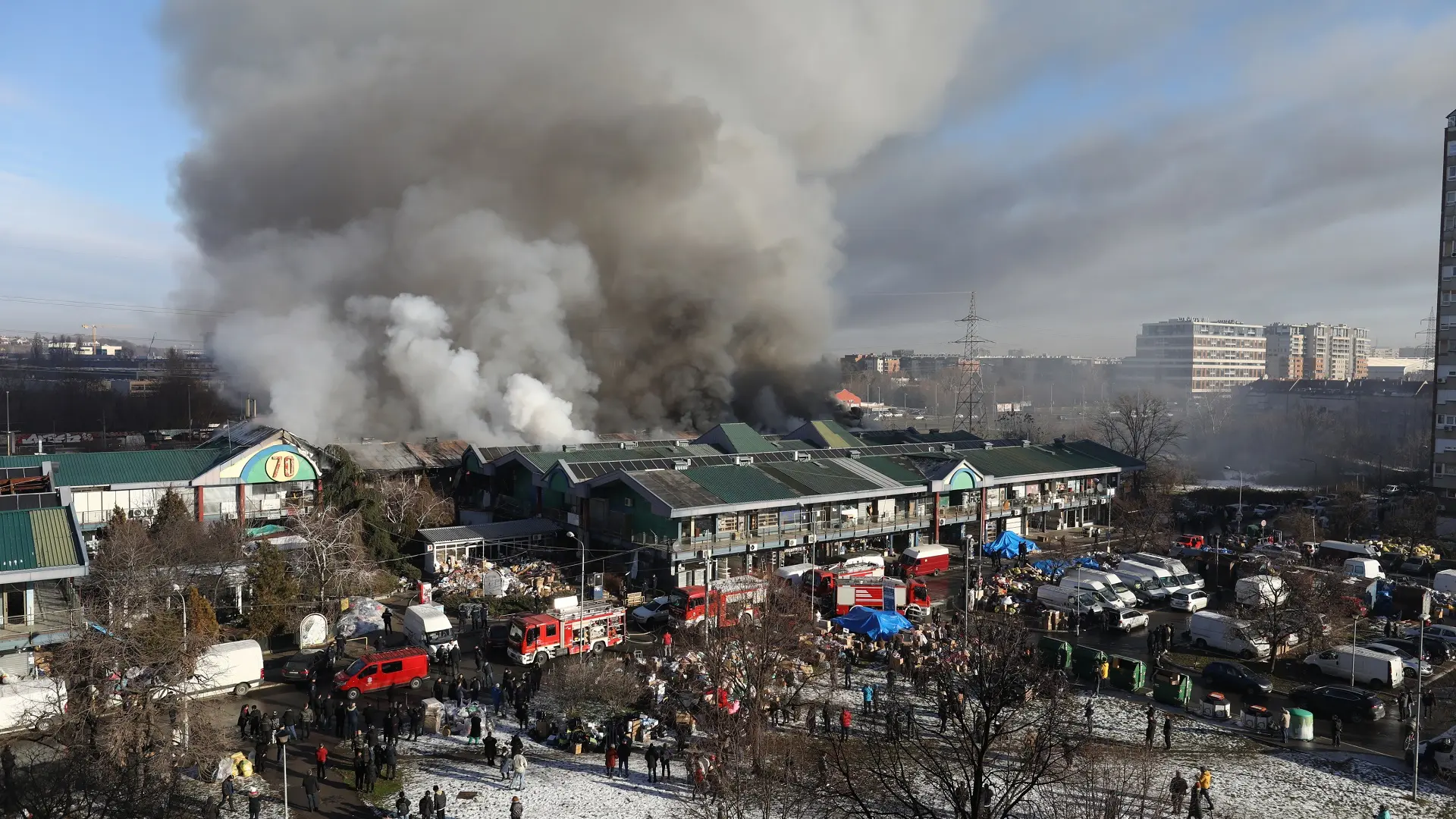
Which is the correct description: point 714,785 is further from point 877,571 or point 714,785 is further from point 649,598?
point 877,571

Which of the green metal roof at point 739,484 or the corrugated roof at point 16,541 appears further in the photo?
the green metal roof at point 739,484

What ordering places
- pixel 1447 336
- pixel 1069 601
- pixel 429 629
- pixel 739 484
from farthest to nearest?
1. pixel 1447 336
2. pixel 739 484
3. pixel 1069 601
4. pixel 429 629

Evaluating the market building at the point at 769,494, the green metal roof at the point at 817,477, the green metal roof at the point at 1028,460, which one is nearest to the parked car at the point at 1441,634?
the market building at the point at 769,494

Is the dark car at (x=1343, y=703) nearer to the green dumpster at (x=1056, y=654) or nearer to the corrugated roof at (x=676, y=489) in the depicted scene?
the green dumpster at (x=1056, y=654)

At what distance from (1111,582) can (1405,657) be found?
590 cm

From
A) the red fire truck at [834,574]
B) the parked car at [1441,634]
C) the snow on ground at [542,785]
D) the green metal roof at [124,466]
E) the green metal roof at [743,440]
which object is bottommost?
the snow on ground at [542,785]

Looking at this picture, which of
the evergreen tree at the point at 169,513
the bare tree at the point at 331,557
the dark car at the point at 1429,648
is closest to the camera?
the dark car at the point at 1429,648

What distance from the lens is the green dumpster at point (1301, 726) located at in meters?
14.9

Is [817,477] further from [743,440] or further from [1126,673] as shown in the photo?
[1126,673]

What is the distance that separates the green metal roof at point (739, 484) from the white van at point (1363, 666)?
502 inches

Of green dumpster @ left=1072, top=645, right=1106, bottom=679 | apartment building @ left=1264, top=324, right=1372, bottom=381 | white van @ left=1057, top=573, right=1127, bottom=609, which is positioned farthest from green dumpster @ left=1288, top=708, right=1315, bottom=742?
apartment building @ left=1264, top=324, right=1372, bottom=381

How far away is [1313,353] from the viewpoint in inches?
5187

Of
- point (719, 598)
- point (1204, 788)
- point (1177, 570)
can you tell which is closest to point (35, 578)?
point (719, 598)

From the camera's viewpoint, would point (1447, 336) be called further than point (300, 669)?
Yes
